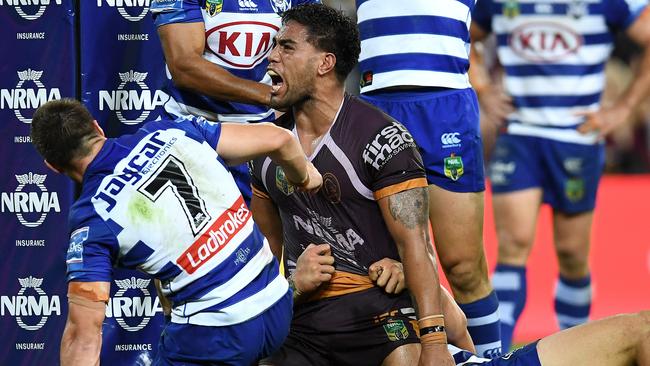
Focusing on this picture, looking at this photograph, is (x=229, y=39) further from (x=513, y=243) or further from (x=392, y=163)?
(x=513, y=243)

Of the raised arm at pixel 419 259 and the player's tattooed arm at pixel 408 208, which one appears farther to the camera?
the player's tattooed arm at pixel 408 208

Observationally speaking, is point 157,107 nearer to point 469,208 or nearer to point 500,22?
point 469,208

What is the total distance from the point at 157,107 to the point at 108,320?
994mm

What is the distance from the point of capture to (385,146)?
16.3 ft

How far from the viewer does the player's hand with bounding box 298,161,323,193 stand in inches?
189

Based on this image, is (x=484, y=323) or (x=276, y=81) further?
(x=484, y=323)

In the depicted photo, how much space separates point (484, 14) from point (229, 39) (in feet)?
Answer: 8.97

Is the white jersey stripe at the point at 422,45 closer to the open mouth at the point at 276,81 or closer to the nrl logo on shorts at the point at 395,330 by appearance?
the open mouth at the point at 276,81

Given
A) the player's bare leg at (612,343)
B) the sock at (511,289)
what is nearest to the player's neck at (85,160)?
the player's bare leg at (612,343)

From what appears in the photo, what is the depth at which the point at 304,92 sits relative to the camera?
17.0 ft

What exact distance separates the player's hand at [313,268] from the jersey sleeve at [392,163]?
33cm

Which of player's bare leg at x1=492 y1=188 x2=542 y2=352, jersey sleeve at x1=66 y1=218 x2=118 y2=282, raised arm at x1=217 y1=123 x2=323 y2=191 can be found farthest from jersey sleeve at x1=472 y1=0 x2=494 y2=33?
jersey sleeve at x1=66 y1=218 x2=118 y2=282

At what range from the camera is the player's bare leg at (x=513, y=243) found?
24.6 feet

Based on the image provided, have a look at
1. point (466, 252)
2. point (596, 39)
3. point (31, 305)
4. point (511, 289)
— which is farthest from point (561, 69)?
point (31, 305)
